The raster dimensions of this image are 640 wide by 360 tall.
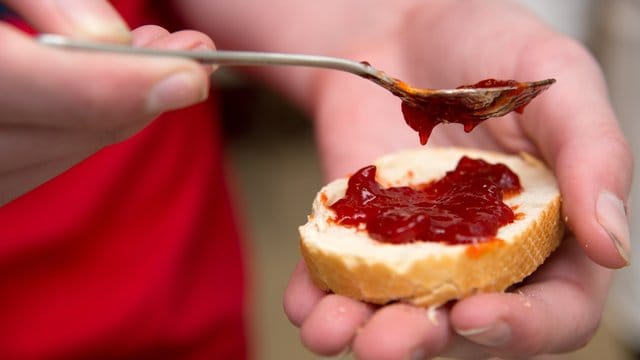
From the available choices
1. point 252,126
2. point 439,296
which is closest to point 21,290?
point 439,296

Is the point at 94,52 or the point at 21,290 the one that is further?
the point at 21,290

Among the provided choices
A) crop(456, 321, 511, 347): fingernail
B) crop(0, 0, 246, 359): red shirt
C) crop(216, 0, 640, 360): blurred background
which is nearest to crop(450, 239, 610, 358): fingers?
crop(456, 321, 511, 347): fingernail

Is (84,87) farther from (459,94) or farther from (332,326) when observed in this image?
(459,94)

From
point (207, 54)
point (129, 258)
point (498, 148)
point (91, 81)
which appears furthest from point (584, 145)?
point (129, 258)

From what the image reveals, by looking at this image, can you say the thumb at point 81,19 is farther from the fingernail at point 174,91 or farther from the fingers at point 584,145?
the fingers at point 584,145

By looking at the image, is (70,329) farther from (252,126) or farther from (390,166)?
Result: (252,126)

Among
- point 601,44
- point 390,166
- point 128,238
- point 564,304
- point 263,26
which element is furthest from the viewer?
point 601,44

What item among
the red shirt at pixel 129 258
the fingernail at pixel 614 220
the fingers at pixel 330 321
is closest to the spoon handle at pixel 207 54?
the fingers at pixel 330 321
